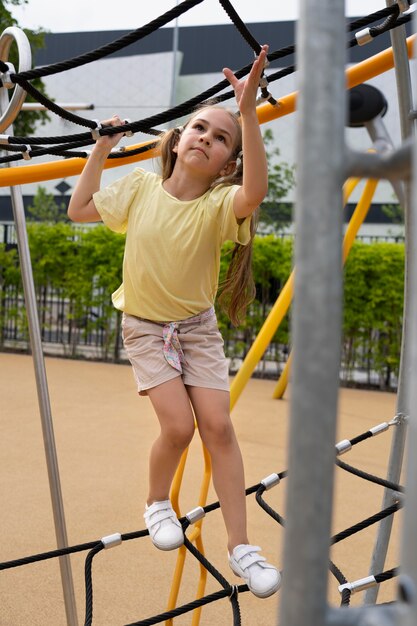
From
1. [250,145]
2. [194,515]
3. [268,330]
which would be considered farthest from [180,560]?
[268,330]

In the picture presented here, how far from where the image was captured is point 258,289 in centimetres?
750

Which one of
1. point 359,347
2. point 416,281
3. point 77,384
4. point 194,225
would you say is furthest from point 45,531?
point 359,347

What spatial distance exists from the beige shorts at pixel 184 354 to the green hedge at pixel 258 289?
5313mm

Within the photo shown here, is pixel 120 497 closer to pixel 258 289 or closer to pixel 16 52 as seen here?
pixel 258 289

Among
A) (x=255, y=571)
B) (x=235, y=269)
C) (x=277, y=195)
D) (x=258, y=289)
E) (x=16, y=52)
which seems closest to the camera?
(x=255, y=571)

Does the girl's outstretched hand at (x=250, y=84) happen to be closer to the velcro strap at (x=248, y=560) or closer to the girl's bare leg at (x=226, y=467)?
the girl's bare leg at (x=226, y=467)

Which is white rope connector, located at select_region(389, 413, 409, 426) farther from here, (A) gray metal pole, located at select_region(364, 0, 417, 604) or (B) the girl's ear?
(B) the girl's ear

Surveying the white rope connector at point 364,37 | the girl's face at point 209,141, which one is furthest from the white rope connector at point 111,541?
the white rope connector at point 364,37

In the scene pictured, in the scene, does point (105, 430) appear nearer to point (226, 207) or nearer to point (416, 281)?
point (226, 207)

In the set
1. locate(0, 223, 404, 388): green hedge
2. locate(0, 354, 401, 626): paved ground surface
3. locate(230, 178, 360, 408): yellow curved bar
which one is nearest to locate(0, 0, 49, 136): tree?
locate(0, 223, 404, 388): green hedge

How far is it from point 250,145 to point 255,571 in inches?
29.5

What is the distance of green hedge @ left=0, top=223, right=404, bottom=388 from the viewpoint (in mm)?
6855

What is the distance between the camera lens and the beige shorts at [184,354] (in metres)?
1.55

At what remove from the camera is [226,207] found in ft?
5.05
